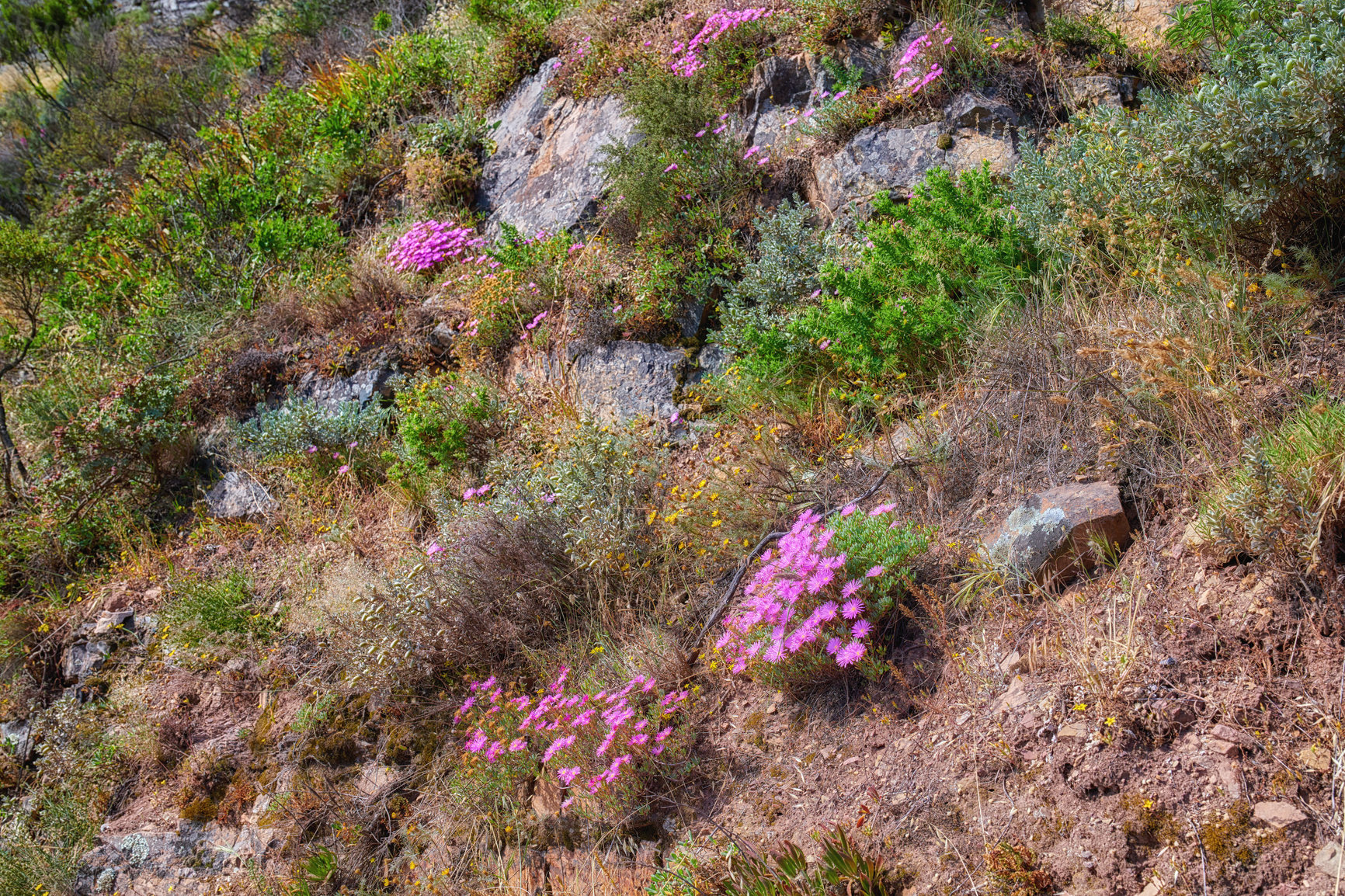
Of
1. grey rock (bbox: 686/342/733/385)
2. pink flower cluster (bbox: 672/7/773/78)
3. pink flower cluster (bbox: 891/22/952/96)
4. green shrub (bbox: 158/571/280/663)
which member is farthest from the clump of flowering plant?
pink flower cluster (bbox: 672/7/773/78)

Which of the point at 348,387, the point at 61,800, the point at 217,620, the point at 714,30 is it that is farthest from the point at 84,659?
the point at 714,30

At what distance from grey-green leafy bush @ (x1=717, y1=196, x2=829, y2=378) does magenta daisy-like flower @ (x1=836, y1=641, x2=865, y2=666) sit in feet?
6.47

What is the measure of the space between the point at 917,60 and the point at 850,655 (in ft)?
13.9

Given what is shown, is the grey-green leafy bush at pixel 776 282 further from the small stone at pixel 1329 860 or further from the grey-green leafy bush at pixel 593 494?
the small stone at pixel 1329 860

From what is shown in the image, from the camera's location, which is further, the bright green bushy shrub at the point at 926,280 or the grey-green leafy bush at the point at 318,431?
the grey-green leafy bush at the point at 318,431

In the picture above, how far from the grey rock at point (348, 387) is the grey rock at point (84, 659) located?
233 centimetres

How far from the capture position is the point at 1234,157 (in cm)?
295

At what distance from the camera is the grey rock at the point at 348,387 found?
6590 millimetres

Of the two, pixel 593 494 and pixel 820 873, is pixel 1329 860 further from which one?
pixel 593 494

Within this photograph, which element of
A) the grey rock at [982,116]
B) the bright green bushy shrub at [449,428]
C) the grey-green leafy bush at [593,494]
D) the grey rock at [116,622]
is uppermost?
the grey rock at [982,116]

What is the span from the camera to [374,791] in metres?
4.22

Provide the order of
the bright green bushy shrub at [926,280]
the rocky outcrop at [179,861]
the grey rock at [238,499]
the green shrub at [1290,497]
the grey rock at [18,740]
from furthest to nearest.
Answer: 1. the grey rock at [238,499]
2. the grey rock at [18,740]
3. the rocky outcrop at [179,861]
4. the bright green bushy shrub at [926,280]
5. the green shrub at [1290,497]

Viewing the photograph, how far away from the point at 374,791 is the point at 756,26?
587 cm

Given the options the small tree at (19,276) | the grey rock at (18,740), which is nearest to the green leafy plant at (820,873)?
the grey rock at (18,740)
